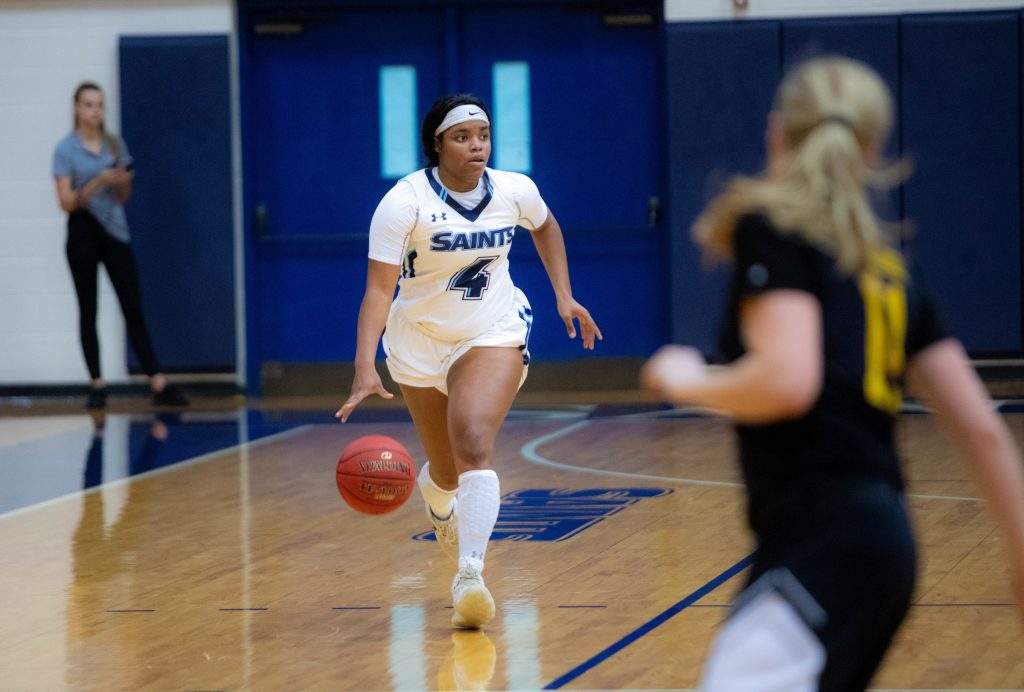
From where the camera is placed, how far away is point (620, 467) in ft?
27.4

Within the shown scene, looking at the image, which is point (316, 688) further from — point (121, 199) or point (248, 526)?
point (121, 199)

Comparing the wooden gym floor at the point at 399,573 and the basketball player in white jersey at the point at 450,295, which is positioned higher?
the basketball player in white jersey at the point at 450,295

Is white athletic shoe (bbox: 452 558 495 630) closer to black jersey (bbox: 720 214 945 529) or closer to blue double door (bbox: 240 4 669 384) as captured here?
black jersey (bbox: 720 214 945 529)

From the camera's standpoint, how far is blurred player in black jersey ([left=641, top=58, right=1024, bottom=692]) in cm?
230

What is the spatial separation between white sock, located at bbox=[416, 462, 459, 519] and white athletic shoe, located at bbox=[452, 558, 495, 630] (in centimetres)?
55

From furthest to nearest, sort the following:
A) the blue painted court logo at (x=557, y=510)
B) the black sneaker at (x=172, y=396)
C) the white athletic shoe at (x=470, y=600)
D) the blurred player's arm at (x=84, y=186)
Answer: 1. the black sneaker at (x=172, y=396)
2. the blurred player's arm at (x=84, y=186)
3. the blue painted court logo at (x=557, y=510)
4. the white athletic shoe at (x=470, y=600)

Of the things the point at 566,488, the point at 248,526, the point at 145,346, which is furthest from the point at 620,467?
the point at 145,346

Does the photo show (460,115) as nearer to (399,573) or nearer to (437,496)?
(437,496)

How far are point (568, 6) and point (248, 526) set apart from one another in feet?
21.9

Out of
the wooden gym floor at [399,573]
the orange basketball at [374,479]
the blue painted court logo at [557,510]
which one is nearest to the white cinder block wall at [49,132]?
the wooden gym floor at [399,573]

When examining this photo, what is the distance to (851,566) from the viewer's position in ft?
7.75

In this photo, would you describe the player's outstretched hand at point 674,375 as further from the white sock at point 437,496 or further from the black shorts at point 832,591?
the white sock at point 437,496

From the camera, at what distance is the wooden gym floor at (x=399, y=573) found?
14.4 ft

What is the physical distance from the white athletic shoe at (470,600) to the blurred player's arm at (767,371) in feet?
8.17
